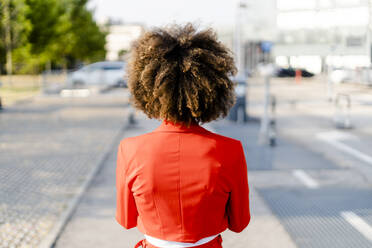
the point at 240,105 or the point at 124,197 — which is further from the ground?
the point at 124,197

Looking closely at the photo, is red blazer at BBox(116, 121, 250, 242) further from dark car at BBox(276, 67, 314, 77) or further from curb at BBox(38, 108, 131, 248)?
dark car at BBox(276, 67, 314, 77)

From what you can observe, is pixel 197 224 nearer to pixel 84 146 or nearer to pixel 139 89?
pixel 139 89

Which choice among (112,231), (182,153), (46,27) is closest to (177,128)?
(182,153)

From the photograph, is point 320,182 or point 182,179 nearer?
point 182,179

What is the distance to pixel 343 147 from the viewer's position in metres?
9.50

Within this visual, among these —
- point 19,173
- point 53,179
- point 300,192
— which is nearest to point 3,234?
point 53,179

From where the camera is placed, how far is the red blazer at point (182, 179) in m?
1.69

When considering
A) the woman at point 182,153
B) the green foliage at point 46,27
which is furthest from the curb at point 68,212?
the green foliage at point 46,27

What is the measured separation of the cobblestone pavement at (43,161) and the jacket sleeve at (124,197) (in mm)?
2743

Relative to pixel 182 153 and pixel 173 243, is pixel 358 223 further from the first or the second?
pixel 182 153

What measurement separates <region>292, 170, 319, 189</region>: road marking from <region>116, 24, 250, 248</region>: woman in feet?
15.8

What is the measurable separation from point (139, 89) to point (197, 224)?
1.98 ft

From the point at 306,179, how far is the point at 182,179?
5.45 metres

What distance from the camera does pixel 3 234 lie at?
4566 mm
